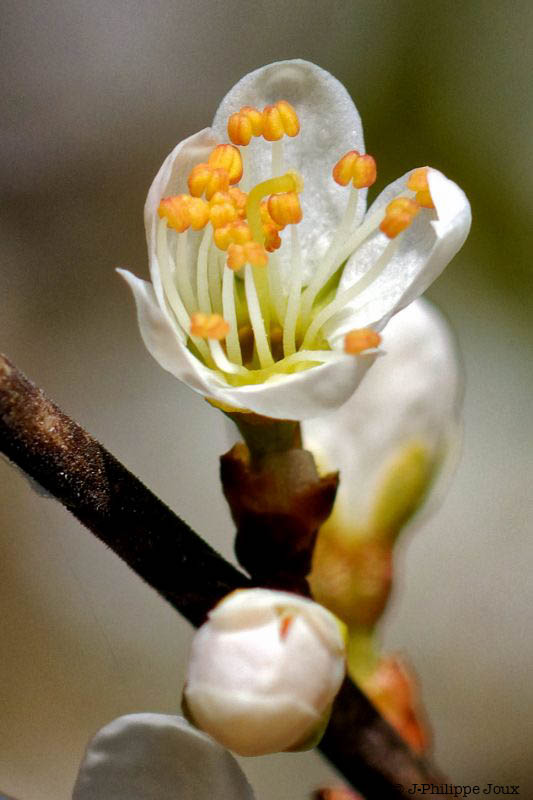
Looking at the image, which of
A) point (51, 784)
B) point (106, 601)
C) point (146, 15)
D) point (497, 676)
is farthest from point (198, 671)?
point (146, 15)

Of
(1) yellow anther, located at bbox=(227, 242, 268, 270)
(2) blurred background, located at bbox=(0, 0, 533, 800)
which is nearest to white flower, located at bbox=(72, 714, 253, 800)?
(1) yellow anther, located at bbox=(227, 242, 268, 270)

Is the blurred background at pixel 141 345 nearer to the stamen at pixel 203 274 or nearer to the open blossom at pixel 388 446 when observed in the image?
the open blossom at pixel 388 446

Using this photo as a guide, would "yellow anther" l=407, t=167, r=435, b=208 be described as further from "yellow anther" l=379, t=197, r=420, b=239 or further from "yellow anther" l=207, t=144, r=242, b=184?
"yellow anther" l=207, t=144, r=242, b=184

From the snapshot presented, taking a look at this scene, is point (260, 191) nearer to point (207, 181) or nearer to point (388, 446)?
point (207, 181)

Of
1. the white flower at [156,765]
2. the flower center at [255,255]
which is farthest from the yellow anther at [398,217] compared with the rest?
the white flower at [156,765]

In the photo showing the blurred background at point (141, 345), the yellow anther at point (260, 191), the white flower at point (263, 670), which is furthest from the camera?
the blurred background at point (141, 345)

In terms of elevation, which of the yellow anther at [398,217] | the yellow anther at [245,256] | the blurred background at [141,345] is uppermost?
the yellow anther at [245,256]

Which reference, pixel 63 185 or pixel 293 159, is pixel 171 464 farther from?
pixel 293 159
